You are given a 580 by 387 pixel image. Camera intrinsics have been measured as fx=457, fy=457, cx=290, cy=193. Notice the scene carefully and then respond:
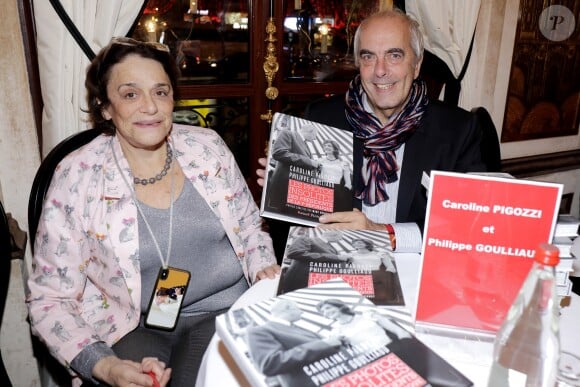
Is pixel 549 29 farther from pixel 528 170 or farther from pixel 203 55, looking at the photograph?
pixel 203 55

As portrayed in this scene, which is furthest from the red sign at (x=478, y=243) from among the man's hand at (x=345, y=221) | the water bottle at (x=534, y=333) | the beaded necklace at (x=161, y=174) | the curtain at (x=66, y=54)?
the curtain at (x=66, y=54)

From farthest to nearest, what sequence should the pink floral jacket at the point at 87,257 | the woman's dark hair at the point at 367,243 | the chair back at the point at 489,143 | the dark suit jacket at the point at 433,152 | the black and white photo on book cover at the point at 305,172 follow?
1. the chair back at the point at 489,143
2. the dark suit jacket at the point at 433,152
3. the pink floral jacket at the point at 87,257
4. the black and white photo on book cover at the point at 305,172
5. the woman's dark hair at the point at 367,243

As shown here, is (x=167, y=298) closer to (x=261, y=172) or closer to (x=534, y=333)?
(x=261, y=172)

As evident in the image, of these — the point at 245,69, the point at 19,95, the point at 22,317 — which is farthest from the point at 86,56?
the point at 22,317

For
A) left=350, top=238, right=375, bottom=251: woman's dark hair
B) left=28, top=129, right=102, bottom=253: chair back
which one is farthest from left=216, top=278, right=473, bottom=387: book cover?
left=28, top=129, right=102, bottom=253: chair back

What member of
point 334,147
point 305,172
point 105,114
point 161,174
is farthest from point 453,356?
point 105,114

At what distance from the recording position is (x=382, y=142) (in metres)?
1.98

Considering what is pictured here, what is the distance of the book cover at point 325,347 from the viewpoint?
75cm

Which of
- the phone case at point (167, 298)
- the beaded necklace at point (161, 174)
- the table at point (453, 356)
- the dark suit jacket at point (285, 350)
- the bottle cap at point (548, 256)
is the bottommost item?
the phone case at point (167, 298)

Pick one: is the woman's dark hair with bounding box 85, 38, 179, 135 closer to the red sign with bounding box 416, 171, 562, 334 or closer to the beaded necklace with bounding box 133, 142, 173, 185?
the beaded necklace with bounding box 133, 142, 173, 185

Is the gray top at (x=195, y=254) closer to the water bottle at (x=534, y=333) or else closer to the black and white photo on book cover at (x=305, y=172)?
the black and white photo on book cover at (x=305, y=172)

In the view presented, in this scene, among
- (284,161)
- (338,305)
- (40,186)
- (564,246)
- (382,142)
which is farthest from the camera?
(382,142)

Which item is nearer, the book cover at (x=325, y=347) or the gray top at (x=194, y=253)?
the book cover at (x=325, y=347)

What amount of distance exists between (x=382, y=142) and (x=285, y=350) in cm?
136
